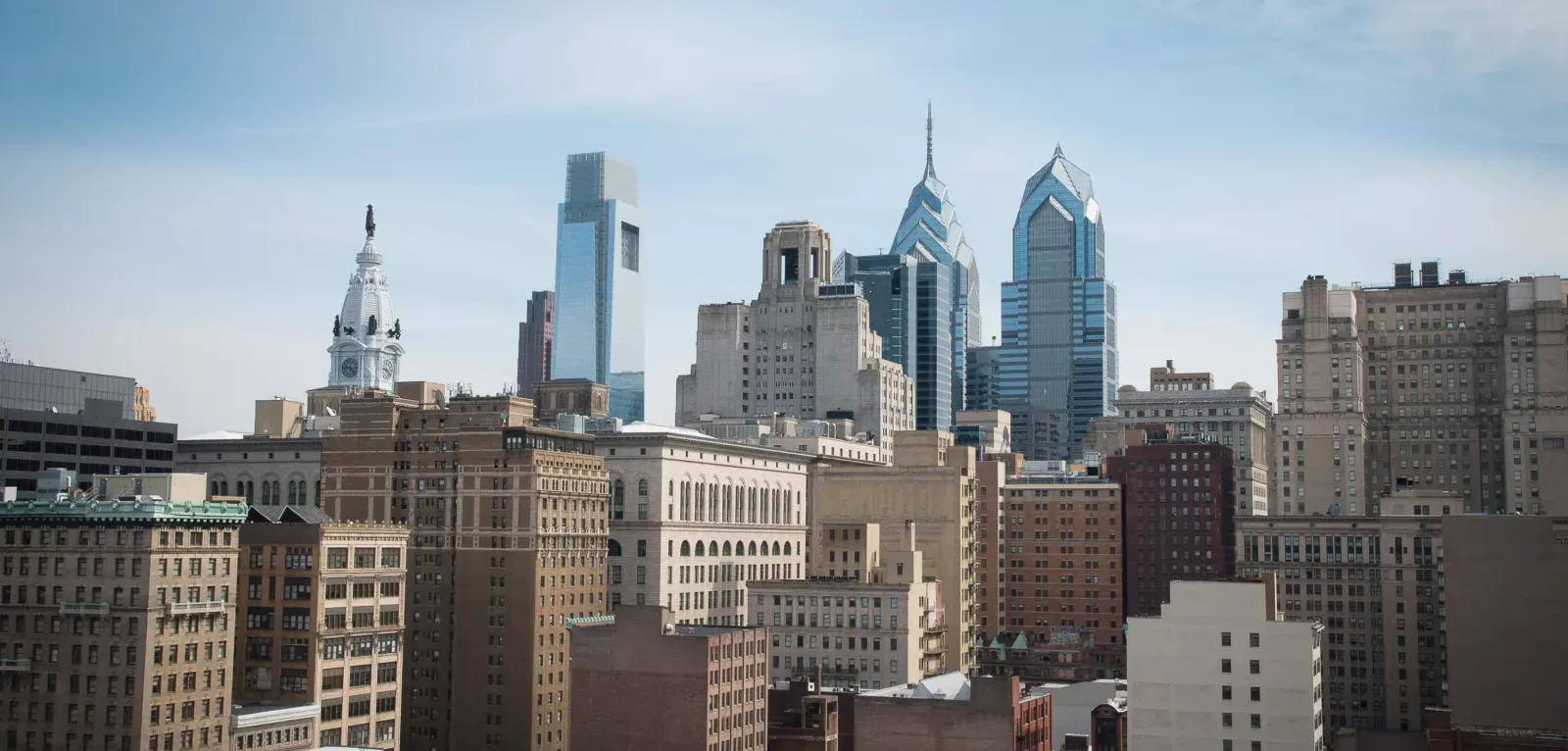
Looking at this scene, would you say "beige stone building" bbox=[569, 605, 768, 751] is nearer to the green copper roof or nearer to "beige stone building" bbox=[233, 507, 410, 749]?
"beige stone building" bbox=[233, 507, 410, 749]

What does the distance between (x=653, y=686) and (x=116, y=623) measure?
51.7 meters

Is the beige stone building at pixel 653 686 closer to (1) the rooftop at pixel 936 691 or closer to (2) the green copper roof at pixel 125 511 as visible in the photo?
(1) the rooftop at pixel 936 691

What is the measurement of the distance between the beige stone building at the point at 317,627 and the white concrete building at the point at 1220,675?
6929 cm

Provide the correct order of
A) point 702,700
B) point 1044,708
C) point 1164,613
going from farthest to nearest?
point 1044,708
point 702,700
point 1164,613

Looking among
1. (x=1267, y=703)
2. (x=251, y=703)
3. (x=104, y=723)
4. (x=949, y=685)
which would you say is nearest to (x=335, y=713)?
(x=251, y=703)

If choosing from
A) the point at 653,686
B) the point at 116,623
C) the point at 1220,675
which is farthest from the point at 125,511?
the point at 1220,675

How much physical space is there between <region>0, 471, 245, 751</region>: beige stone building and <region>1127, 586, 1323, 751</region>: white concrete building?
78599mm

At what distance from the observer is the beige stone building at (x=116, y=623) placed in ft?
486

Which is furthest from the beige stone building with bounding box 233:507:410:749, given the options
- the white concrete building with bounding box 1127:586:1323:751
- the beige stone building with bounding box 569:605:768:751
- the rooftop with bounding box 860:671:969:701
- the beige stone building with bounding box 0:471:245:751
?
the white concrete building with bounding box 1127:586:1323:751

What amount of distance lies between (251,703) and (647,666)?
37.2 meters

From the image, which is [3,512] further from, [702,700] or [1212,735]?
[1212,735]

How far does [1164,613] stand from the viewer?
16112cm

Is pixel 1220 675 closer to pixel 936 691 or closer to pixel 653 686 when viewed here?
pixel 936 691

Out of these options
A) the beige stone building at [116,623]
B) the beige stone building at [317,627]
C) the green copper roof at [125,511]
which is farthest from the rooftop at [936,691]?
the green copper roof at [125,511]
